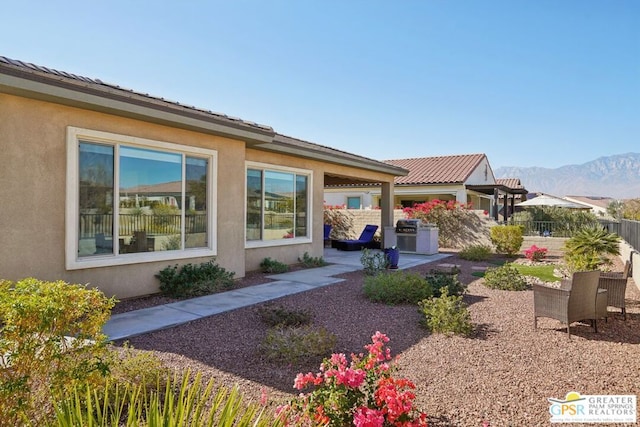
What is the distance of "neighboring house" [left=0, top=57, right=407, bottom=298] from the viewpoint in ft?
19.2

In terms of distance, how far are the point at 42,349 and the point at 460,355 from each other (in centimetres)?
443

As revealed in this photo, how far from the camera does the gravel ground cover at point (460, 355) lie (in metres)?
3.71

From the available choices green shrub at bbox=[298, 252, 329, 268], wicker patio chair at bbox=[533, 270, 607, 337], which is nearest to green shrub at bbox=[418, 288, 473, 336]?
wicker patio chair at bbox=[533, 270, 607, 337]

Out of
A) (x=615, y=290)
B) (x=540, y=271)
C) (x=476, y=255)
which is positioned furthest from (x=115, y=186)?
(x=476, y=255)

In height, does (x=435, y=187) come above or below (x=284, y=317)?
above

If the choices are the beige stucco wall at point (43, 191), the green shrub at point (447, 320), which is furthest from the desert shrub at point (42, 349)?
the green shrub at point (447, 320)

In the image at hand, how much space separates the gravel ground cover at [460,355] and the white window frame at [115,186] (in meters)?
0.88

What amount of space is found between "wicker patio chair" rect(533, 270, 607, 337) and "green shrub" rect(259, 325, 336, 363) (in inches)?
135

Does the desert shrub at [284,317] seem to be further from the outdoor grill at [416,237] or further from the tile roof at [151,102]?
the outdoor grill at [416,237]

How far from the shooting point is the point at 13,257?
5.86 metres

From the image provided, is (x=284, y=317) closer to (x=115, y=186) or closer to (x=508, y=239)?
(x=115, y=186)

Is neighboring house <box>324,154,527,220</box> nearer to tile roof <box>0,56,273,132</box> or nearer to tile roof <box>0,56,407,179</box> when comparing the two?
tile roof <box>0,56,407,179</box>

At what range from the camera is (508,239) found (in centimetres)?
1603

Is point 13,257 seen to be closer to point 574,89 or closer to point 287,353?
point 287,353
